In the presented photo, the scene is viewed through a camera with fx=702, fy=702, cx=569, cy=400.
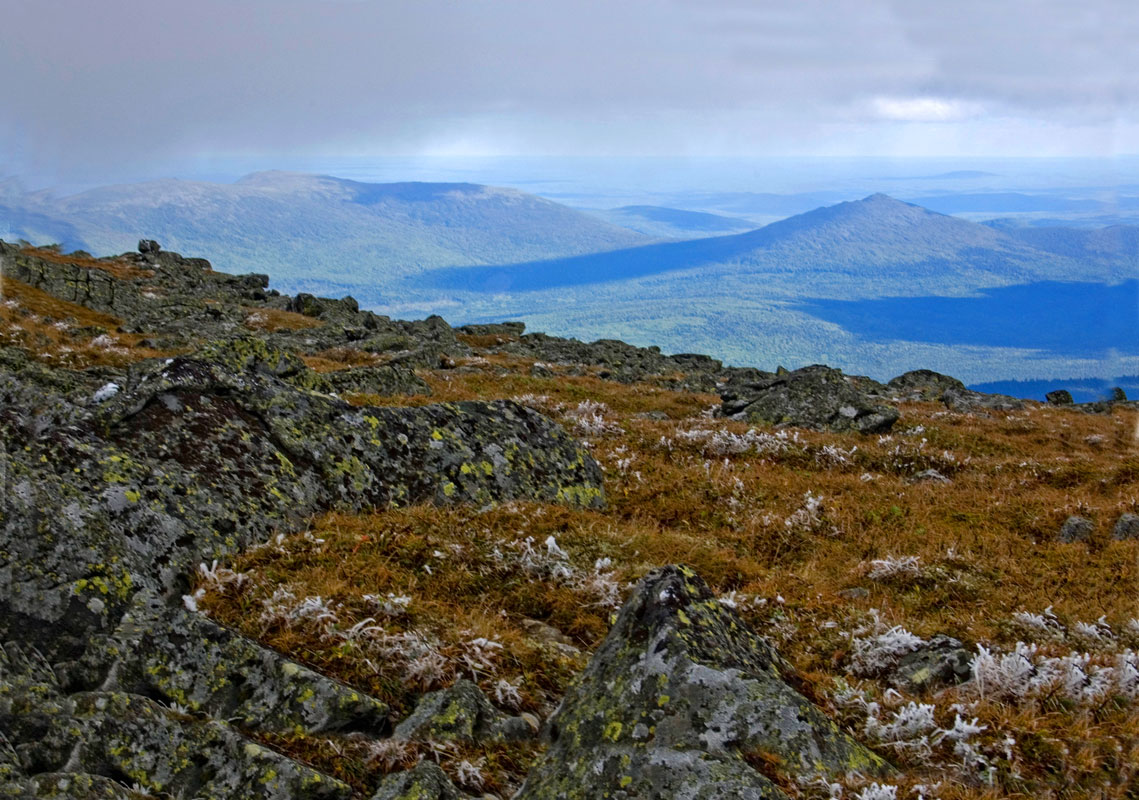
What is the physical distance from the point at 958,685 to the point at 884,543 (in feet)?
18.7

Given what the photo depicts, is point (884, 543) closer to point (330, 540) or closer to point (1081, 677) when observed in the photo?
point (1081, 677)

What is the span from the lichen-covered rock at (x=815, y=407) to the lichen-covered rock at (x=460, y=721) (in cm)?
2192

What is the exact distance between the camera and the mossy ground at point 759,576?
5988 millimetres

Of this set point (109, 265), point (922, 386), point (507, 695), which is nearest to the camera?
point (507, 695)

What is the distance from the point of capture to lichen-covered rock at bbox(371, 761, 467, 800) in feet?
16.3

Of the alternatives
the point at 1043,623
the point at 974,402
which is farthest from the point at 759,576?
the point at 974,402

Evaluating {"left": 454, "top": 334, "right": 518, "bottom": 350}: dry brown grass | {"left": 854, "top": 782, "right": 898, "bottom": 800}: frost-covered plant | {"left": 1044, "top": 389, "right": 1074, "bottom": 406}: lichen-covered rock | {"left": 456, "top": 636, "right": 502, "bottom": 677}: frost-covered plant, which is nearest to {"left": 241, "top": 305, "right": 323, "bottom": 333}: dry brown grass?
{"left": 454, "top": 334, "right": 518, "bottom": 350}: dry brown grass

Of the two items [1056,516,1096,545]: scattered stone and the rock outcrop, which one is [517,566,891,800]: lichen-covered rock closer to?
the rock outcrop

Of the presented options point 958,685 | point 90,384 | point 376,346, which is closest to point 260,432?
point 958,685

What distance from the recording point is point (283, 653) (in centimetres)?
656

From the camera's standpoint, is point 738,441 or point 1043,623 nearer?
point 1043,623

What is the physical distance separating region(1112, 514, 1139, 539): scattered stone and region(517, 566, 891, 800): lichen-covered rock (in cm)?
1069

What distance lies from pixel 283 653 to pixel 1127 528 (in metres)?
14.6

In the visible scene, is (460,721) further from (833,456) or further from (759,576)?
(833,456)
